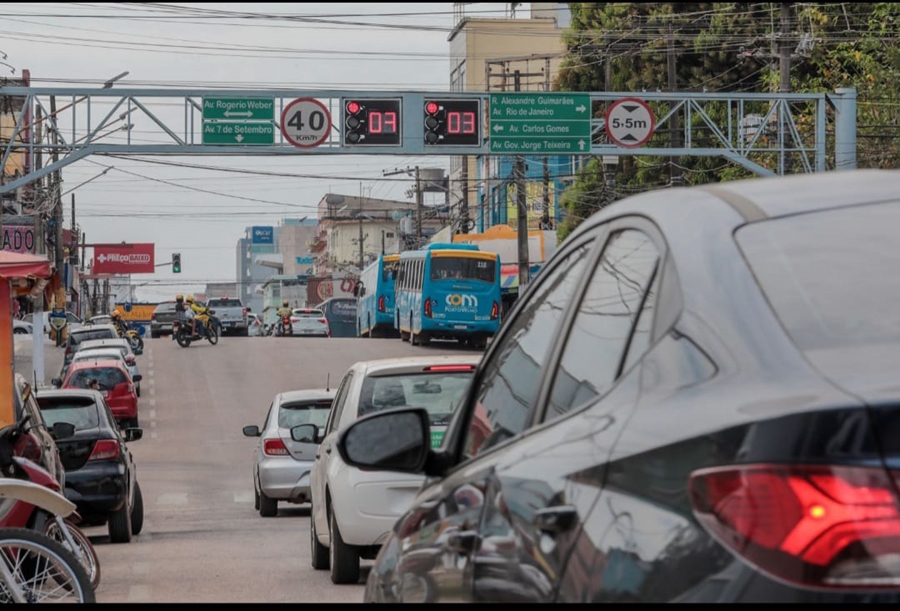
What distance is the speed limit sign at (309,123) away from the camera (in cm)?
3553

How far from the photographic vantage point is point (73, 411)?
16.4 metres

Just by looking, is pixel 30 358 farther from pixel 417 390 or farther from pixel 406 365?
pixel 417 390

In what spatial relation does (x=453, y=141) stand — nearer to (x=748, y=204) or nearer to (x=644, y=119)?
(x=644, y=119)

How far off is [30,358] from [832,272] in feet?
169

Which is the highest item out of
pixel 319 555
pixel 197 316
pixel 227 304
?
pixel 319 555

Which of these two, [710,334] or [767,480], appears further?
[710,334]

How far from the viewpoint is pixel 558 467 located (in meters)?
2.95

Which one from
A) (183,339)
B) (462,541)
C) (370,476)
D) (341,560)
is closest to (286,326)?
(183,339)

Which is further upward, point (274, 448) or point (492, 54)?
point (492, 54)

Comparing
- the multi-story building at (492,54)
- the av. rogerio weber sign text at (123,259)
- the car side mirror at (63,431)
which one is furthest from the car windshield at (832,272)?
the av. rogerio weber sign text at (123,259)

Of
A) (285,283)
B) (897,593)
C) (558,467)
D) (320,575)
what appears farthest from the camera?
(285,283)

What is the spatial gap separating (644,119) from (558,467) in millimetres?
33931

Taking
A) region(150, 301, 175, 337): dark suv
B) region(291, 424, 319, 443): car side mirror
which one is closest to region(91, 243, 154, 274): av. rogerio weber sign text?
region(150, 301, 175, 337): dark suv

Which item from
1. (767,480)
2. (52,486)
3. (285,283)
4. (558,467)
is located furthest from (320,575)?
(285,283)
